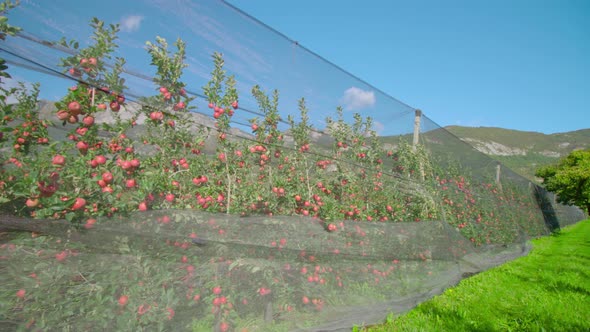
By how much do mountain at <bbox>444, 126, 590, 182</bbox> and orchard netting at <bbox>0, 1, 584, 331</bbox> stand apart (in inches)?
2569

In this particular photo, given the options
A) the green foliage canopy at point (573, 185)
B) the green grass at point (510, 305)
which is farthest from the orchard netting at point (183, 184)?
the green foliage canopy at point (573, 185)

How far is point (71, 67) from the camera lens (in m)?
1.38

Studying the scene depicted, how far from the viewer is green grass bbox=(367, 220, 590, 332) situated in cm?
217

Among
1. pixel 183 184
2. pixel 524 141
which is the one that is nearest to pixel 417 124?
pixel 183 184

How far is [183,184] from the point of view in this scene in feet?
5.77

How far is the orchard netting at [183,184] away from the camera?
1237mm

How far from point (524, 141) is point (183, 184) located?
286ft

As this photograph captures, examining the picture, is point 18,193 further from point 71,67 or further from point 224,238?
point 224,238

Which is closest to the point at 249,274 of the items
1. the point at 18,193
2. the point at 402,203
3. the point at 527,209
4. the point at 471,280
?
the point at 18,193

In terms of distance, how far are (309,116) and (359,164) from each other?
72cm

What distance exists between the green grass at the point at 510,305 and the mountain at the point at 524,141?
6324 cm

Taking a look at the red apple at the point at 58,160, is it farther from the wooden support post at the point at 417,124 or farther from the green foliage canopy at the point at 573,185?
the green foliage canopy at the point at 573,185

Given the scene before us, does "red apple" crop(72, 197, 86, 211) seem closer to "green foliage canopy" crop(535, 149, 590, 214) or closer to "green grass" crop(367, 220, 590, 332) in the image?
"green grass" crop(367, 220, 590, 332)

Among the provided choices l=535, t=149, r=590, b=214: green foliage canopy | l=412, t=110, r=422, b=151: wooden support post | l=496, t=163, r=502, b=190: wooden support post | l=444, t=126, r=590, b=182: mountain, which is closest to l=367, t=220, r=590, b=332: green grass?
l=412, t=110, r=422, b=151: wooden support post
